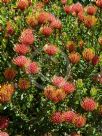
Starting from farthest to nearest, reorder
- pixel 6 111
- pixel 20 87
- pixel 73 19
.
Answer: pixel 73 19 < pixel 6 111 < pixel 20 87

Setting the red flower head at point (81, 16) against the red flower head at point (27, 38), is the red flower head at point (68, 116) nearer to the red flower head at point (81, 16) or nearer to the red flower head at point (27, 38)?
the red flower head at point (27, 38)

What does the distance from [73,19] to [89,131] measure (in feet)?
3.39

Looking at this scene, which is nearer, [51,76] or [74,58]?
[74,58]

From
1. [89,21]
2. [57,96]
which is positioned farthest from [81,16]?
[57,96]

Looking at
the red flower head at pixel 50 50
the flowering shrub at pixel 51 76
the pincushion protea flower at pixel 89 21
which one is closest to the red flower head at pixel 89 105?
the flowering shrub at pixel 51 76

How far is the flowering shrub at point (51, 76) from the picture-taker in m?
2.83

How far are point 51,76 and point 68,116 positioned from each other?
1.71ft

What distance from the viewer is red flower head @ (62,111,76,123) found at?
2.73 metres

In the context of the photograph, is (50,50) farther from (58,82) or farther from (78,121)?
(78,121)

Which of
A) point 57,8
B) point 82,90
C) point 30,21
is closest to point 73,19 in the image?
point 57,8

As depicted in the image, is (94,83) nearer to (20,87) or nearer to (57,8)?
(20,87)

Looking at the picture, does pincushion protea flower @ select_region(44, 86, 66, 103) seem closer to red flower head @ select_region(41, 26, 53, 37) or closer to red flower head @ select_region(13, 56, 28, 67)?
red flower head @ select_region(13, 56, 28, 67)

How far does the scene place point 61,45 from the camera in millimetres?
3385

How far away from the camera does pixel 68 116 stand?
2.74 metres
